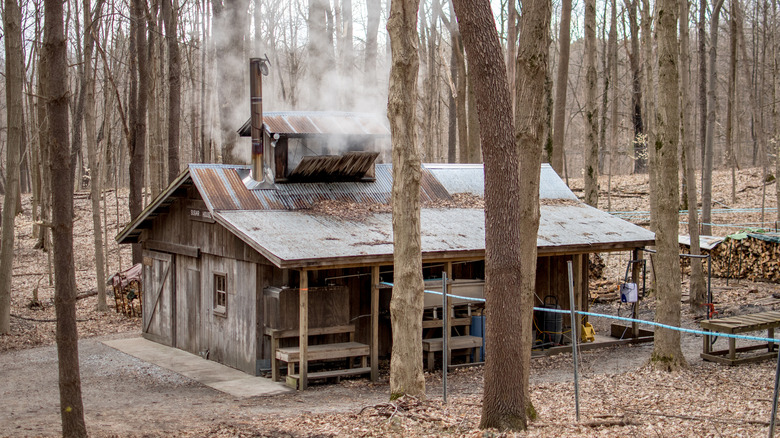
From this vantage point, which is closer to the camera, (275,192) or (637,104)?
(275,192)

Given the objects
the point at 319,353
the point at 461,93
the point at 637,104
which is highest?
the point at 637,104

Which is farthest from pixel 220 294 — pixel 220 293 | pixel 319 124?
pixel 319 124

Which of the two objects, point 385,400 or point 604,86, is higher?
point 604,86

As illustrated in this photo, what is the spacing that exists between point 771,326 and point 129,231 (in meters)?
13.0

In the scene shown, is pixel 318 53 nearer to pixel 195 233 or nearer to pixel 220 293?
pixel 195 233

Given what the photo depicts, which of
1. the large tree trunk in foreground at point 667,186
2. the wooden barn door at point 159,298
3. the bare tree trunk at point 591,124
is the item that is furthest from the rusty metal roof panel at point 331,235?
the bare tree trunk at point 591,124

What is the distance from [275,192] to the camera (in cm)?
Answer: 1395

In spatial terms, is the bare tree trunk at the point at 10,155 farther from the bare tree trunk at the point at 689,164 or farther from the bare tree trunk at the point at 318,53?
the bare tree trunk at the point at 689,164

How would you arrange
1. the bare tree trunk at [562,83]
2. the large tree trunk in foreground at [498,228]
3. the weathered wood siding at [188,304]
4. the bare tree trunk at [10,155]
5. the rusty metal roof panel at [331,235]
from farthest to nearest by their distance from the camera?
the bare tree trunk at [562,83] → the bare tree trunk at [10,155] → the weathered wood siding at [188,304] → the rusty metal roof panel at [331,235] → the large tree trunk in foreground at [498,228]

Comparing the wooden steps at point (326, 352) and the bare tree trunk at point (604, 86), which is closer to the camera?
the wooden steps at point (326, 352)

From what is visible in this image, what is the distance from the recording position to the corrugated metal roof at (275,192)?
13.2 metres

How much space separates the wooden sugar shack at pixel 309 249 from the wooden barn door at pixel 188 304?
0.04 metres

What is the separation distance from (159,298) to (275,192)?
13.8 ft

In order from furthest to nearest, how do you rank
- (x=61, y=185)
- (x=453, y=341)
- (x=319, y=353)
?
(x=453, y=341) → (x=319, y=353) → (x=61, y=185)
